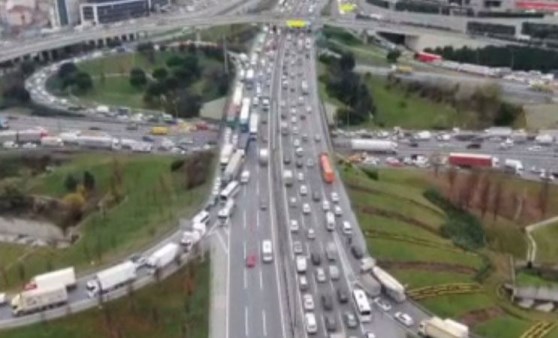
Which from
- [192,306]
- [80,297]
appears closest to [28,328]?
[80,297]

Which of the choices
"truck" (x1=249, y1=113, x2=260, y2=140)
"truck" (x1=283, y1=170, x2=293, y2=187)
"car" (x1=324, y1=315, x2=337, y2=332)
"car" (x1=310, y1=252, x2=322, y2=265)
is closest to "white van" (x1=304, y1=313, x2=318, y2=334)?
"car" (x1=324, y1=315, x2=337, y2=332)

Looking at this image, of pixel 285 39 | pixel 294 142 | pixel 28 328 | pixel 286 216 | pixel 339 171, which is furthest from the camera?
pixel 285 39

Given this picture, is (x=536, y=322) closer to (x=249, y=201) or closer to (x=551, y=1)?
(x=249, y=201)

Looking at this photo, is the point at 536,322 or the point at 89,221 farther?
the point at 89,221

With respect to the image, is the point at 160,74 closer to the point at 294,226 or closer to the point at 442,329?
the point at 294,226

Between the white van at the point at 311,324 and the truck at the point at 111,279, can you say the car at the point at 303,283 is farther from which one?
the truck at the point at 111,279

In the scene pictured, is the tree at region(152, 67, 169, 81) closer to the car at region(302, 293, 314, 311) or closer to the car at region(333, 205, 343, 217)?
the car at region(333, 205, 343, 217)

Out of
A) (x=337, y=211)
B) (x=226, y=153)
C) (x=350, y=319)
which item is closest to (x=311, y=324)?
(x=350, y=319)
